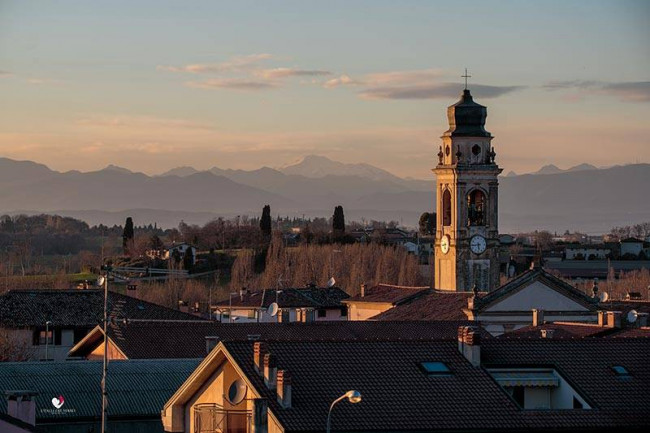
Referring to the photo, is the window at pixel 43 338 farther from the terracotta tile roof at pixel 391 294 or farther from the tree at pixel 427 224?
the tree at pixel 427 224

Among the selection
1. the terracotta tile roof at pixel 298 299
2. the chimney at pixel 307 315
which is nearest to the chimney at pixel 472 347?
the chimney at pixel 307 315

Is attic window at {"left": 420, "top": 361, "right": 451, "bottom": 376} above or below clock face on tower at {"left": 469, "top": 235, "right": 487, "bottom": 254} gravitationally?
below

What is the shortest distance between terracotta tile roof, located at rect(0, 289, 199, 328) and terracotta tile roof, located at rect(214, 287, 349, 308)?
14.7 m

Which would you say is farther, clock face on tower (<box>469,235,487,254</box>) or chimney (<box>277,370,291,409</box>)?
clock face on tower (<box>469,235,487,254</box>)

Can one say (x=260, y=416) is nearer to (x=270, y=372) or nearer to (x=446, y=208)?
(x=270, y=372)

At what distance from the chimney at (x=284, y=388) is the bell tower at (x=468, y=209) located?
49.0 metres

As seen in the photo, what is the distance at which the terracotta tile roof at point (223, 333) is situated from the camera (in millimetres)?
62841

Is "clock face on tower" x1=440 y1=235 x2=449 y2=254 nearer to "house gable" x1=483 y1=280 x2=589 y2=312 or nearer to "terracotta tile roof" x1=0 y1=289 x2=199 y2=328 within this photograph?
"house gable" x1=483 y1=280 x2=589 y2=312

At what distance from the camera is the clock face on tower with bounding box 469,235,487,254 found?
3423 inches

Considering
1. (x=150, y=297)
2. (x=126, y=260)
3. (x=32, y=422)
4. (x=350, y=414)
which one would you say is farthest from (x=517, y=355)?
(x=126, y=260)

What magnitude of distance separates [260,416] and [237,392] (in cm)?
261

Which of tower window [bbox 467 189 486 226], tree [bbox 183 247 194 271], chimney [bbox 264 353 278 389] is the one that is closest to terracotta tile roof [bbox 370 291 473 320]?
tower window [bbox 467 189 486 226]

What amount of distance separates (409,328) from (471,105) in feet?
80.7

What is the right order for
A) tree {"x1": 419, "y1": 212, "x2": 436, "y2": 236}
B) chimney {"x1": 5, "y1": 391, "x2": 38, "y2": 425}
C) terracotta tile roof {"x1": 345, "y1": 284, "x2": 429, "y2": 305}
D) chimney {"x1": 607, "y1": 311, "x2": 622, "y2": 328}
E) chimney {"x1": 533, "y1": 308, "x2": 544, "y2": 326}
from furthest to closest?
tree {"x1": 419, "y1": 212, "x2": 436, "y2": 236}, terracotta tile roof {"x1": 345, "y1": 284, "x2": 429, "y2": 305}, chimney {"x1": 533, "y1": 308, "x2": 544, "y2": 326}, chimney {"x1": 607, "y1": 311, "x2": 622, "y2": 328}, chimney {"x1": 5, "y1": 391, "x2": 38, "y2": 425}
